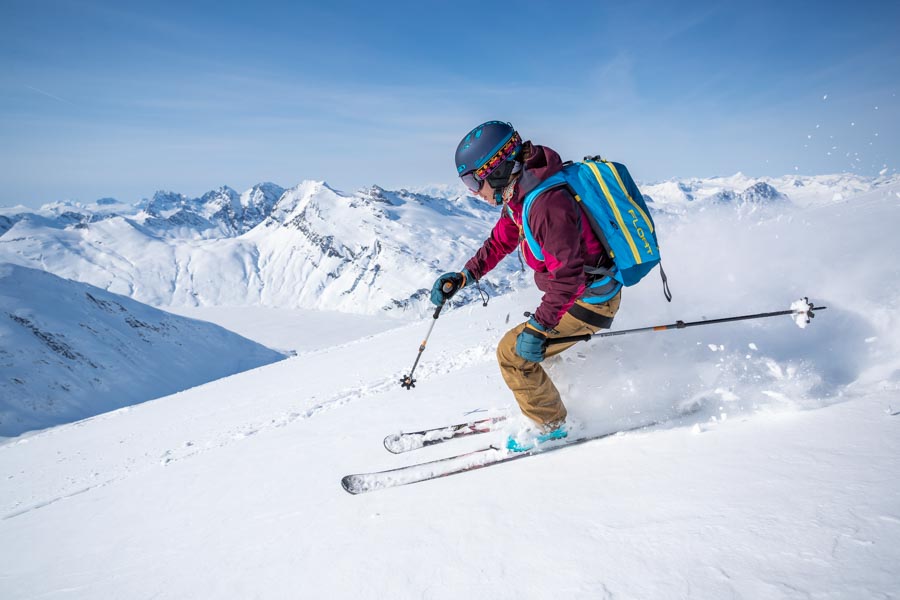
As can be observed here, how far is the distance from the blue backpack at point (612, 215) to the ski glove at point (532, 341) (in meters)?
0.67

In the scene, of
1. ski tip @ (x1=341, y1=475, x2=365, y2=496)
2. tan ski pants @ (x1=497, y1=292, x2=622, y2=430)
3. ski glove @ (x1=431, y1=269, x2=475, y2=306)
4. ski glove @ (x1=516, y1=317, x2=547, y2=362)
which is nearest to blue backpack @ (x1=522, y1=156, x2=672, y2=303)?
tan ski pants @ (x1=497, y1=292, x2=622, y2=430)

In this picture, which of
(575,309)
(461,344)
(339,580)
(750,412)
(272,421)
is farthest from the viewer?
(461,344)

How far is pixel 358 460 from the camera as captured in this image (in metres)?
5.26

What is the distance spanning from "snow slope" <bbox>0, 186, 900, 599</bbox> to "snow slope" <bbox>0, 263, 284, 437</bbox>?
81230mm

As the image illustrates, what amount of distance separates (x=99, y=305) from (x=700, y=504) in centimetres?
13291

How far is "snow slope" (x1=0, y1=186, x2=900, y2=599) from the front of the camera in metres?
2.14

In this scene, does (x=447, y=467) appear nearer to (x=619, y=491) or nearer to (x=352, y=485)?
(x=352, y=485)

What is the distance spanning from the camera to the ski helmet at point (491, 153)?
418 cm

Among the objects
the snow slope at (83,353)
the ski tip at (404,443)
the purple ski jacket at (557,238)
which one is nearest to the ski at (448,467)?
the ski tip at (404,443)

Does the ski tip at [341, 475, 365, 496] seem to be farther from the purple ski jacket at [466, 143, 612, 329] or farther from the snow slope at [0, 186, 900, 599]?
the purple ski jacket at [466, 143, 612, 329]

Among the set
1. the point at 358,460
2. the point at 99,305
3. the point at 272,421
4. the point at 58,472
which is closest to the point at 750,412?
the point at 358,460

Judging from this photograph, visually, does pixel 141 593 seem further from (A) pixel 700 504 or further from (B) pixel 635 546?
(A) pixel 700 504

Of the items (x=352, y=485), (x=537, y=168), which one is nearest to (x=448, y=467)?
(x=352, y=485)

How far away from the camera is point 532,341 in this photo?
3928 millimetres
